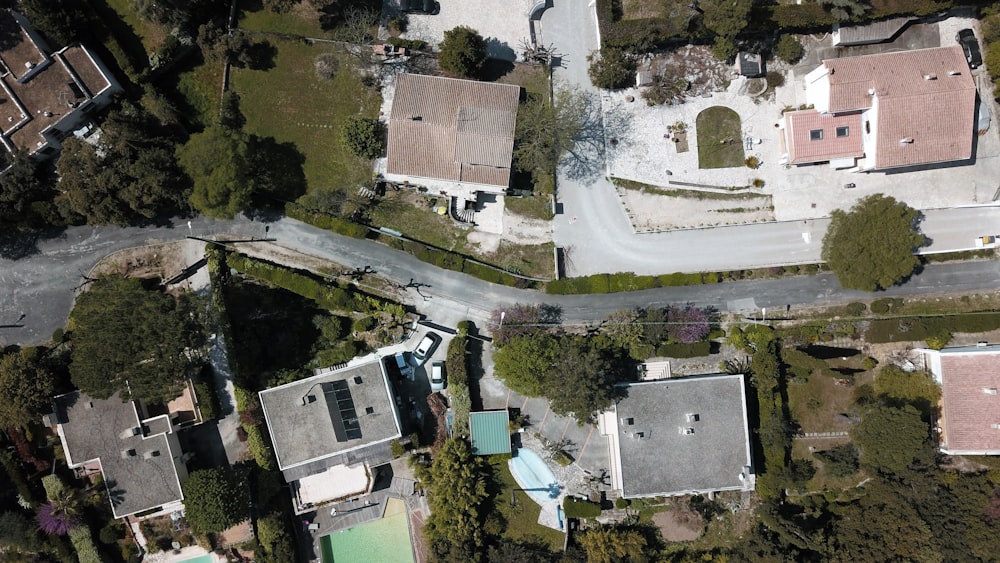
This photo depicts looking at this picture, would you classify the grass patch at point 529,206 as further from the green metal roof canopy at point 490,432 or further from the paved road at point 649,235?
the green metal roof canopy at point 490,432

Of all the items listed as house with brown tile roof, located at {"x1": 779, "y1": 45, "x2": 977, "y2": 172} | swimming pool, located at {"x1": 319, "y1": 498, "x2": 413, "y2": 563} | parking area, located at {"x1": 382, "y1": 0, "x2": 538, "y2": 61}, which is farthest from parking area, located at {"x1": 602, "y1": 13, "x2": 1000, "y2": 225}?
swimming pool, located at {"x1": 319, "y1": 498, "x2": 413, "y2": 563}

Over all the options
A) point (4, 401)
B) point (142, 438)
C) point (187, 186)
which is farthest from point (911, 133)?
point (4, 401)

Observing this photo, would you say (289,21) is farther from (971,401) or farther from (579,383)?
(971,401)

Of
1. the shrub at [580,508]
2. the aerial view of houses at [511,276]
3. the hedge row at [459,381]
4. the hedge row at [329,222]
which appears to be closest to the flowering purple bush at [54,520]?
the aerial view of houses at [511,276]

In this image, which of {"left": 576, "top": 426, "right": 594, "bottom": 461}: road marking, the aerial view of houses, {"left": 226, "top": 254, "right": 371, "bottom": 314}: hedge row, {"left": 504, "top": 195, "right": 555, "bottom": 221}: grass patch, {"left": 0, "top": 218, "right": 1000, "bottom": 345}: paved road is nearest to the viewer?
the aerial view of houses

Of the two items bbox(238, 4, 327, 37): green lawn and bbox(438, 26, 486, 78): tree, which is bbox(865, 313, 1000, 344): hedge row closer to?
bbox(438, 26, 486, 78): tree

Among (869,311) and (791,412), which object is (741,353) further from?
(869,311)

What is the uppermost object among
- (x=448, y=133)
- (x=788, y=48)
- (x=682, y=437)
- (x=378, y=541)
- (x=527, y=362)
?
(x=788, y=48)

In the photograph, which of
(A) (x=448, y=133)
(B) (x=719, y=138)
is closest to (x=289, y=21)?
(A) (x=448, y=133)
